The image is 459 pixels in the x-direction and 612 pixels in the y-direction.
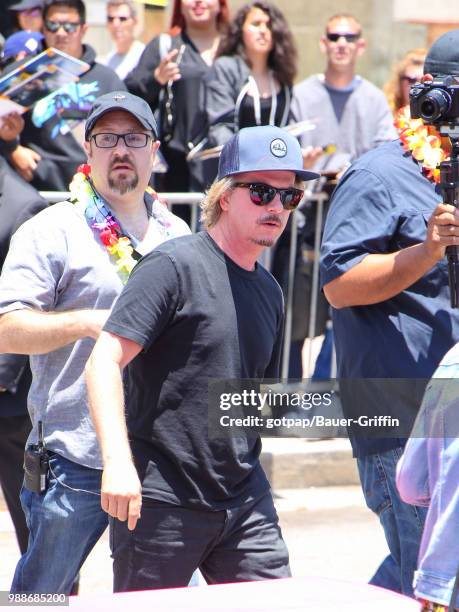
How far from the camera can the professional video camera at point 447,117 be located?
366 centimetres

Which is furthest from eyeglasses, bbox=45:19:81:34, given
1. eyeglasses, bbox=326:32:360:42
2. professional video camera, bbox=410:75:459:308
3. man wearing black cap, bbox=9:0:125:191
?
professional video camera, bbox=410:75:459:308

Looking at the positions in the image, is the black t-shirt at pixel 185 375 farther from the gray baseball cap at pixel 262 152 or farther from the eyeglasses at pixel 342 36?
the eyeglasses at pixel 342 36

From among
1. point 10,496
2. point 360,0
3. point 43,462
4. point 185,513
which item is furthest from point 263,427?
point 360,0

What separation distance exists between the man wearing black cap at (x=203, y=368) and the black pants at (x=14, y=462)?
1164 millimetres

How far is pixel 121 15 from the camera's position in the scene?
840 centimetres

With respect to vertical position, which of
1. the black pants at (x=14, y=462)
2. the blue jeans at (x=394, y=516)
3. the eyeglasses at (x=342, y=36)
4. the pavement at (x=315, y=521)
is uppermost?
the eyeglasses at (x=342, y=36)

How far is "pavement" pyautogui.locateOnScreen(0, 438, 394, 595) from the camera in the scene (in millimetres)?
5609

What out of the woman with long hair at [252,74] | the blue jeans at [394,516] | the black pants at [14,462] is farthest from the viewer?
the woman with long hair at [252,74]

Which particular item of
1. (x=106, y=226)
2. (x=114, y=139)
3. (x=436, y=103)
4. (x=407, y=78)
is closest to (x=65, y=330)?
(x=106, y=226)

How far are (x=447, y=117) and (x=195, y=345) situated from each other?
1.04 meters

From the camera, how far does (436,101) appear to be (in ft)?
12.2

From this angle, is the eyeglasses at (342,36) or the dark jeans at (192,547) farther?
the eyeglasses at (342,36)
